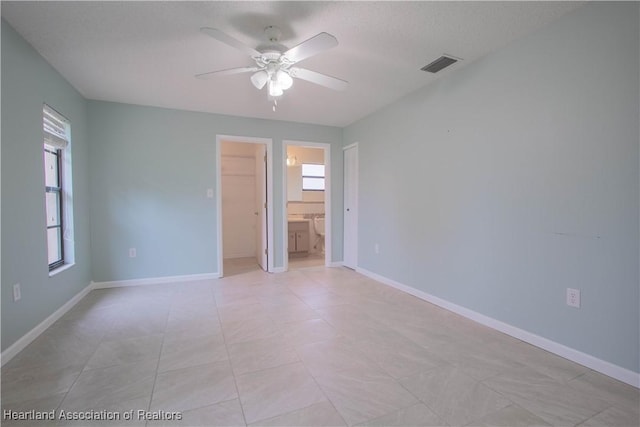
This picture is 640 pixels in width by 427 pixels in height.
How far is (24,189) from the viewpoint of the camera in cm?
223

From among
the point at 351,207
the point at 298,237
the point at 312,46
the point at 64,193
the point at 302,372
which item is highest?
the point at 312,46

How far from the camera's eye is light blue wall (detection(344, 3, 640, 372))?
1778 mm

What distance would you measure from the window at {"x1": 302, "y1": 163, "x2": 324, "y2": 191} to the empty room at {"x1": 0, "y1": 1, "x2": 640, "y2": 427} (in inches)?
96.8

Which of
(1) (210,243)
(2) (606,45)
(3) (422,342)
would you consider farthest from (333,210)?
(2) (606,45)

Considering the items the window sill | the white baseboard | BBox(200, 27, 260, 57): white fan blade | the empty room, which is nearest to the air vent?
the empty room

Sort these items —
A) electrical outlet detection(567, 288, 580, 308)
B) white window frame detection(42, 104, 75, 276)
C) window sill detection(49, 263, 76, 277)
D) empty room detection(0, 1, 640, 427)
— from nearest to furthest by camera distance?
1. empty room detection(0, 1, 640, 427)
2. electrical outlet detection(567, 288, 580, 308)
3. window sill detection(49, 263, 76, 277)
4. white window frame detection(42, 104, 75, 276)

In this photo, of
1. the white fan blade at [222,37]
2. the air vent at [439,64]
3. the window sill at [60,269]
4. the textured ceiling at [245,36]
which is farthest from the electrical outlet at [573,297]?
the window sill at [60,269]

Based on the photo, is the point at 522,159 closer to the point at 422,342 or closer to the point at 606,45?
the point at 606,45

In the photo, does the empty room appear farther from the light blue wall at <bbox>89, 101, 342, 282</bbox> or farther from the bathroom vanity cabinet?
the bathroom vanity cabinet

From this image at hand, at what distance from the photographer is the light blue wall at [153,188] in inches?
145

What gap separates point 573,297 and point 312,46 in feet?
7.78

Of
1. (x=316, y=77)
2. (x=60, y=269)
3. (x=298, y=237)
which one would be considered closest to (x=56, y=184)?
(x=60, y=269)

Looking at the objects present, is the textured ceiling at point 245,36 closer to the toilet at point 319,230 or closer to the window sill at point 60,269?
the window sill at point 60,269

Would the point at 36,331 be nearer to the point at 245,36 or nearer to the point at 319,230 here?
the point at 245,36
